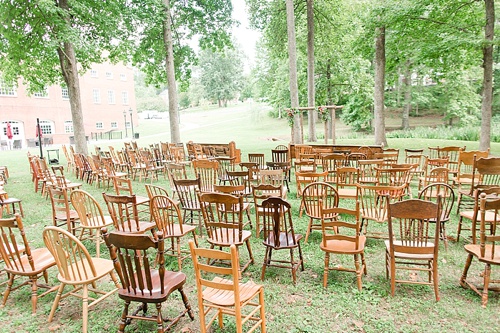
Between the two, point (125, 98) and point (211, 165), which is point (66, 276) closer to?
point (211, 165)

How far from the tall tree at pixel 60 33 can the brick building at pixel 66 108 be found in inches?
431

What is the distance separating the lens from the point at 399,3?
475 inches

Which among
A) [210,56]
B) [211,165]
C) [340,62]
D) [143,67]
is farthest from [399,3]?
[210,56]

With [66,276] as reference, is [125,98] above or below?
above

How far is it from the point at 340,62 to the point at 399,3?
9001 millimetres

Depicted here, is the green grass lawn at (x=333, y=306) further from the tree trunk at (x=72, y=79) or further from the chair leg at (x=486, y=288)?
the tree trunk at (x=72, y=79)

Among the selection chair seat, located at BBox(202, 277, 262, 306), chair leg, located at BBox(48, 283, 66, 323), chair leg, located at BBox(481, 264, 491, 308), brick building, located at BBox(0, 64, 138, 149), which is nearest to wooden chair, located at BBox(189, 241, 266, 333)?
chair seat, located at BBox(202, 277, 262, 306)

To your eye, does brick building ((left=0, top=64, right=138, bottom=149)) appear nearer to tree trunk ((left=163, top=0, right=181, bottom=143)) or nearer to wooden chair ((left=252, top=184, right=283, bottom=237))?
tree trunk ((left=163, top=0, right=181, bottom=143))

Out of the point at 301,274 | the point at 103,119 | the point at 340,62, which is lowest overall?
the point at 301,274

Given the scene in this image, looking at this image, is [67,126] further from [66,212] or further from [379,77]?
[66,212]

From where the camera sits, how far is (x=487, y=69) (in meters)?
11.2

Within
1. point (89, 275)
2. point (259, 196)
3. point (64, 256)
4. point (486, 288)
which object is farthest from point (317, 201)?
point (64, 256)

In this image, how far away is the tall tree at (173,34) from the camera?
534 inches

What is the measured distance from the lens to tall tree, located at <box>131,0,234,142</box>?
Answer: 13570 mm
